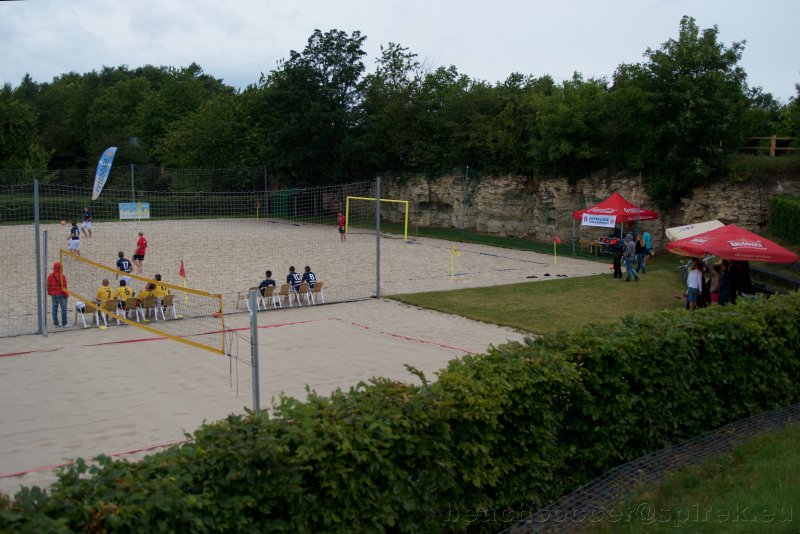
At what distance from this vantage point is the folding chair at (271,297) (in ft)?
56.5

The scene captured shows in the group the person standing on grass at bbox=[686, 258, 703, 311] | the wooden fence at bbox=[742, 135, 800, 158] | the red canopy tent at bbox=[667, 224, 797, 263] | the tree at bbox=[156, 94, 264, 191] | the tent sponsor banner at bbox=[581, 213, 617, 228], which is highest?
the tree at bbox=[156, 94, 264, 191]

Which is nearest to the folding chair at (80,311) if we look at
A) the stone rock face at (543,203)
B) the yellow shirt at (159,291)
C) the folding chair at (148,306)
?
the folding chair at (148,306)

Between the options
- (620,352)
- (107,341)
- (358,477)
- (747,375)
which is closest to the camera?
(358,477)

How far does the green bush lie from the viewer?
21469 mm

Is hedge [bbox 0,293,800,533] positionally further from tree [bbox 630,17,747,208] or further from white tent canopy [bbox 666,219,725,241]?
tree [bbox 630,17,747,208]

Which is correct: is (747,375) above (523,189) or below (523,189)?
below

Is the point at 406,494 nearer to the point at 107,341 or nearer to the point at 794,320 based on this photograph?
the point at 794,320

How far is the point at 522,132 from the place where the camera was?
35312 mm

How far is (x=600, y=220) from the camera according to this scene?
26.0 meters

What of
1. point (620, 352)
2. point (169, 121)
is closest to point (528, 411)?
point (620, 352)

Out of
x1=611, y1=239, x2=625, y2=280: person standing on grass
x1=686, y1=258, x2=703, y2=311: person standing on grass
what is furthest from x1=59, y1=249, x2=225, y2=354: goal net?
x1=611, y1=239, x2=625, y2=280: person standing on grass

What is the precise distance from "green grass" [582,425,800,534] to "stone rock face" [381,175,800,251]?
21.9m

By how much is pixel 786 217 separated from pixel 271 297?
16.4 m

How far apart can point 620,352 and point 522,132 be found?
97.8 ft
